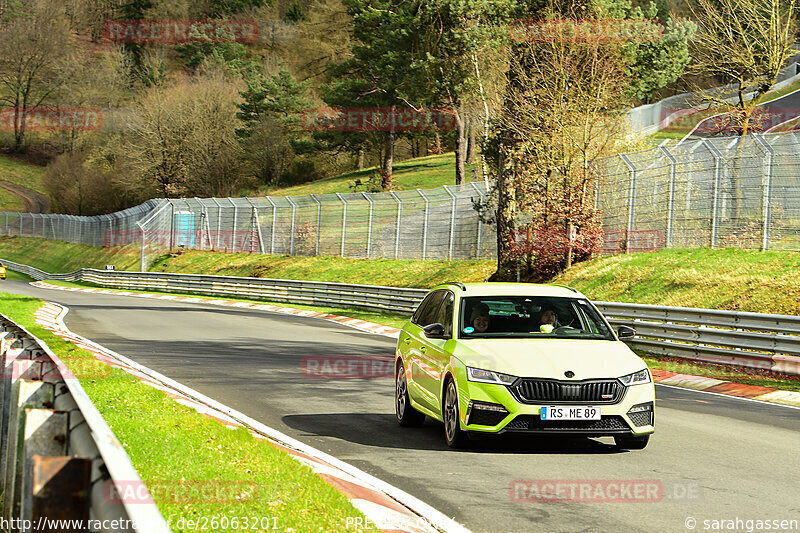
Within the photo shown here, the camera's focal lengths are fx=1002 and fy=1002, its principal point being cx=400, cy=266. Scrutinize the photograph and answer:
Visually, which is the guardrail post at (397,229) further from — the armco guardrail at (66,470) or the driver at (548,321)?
the armco guardrail at (66,470)

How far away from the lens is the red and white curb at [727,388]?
14.3 m

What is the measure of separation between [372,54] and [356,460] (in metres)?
65.9

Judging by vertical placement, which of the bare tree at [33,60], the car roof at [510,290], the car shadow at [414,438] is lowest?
the car shadow at [414,438]

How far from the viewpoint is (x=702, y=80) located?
82.4 meters

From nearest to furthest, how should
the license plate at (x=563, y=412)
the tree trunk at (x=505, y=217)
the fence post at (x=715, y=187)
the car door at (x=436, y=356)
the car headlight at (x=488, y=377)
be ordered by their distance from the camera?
the license plate at (x=563, y=412)
the car headlight at (x=488, y=377)
the car door at (x=436, y=356)
the fence post at (x=715, y=187)
the tree trunk at (x=505, y=217)

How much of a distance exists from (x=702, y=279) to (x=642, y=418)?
48.7ft

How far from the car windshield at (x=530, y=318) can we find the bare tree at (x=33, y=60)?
11024cm

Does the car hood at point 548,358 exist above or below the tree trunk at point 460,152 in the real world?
below

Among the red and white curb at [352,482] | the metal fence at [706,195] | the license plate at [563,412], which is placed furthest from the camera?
the metal fence at [706,195]

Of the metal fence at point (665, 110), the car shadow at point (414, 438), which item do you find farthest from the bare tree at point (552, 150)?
the metal fence at point (665, 110)

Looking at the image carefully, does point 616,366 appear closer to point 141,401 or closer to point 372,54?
point 141,401

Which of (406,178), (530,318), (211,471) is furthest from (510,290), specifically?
(406,178)

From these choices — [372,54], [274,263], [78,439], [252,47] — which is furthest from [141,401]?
[252,47]

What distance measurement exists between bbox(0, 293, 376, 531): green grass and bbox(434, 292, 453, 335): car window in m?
2.38
